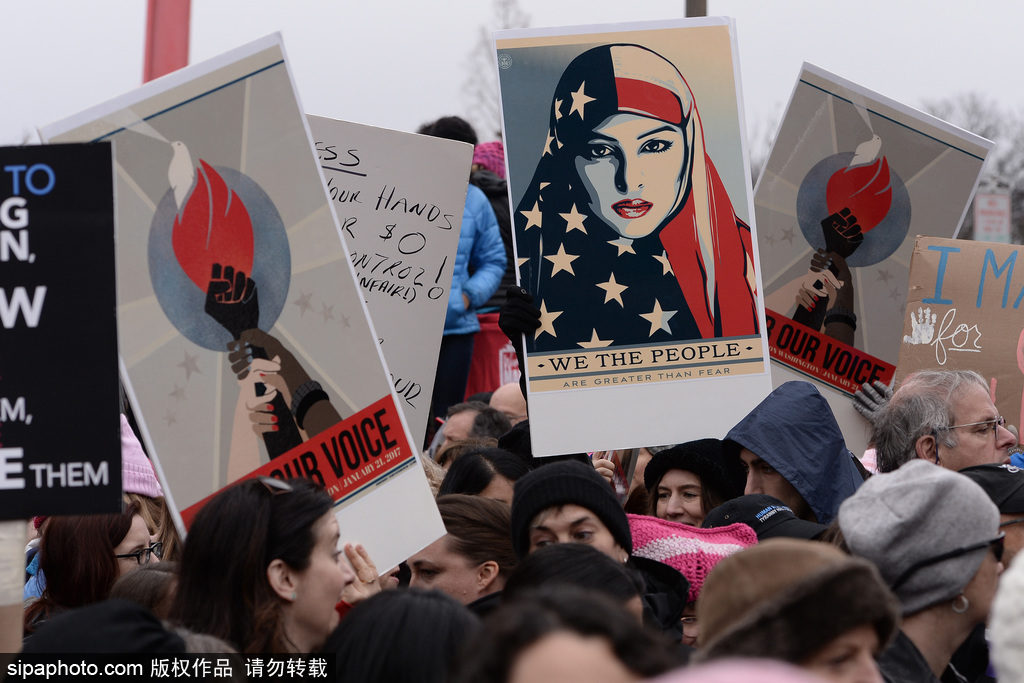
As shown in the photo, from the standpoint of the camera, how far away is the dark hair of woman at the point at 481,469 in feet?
15.5

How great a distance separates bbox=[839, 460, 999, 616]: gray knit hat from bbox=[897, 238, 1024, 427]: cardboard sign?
7.27 feet

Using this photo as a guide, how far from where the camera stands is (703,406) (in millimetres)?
4531

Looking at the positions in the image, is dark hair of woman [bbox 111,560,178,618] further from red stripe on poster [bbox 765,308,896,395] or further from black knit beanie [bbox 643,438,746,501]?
red stripe on poster [bbox 765,308,896,395]

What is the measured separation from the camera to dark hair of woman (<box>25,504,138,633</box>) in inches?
156

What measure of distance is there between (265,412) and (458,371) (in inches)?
169

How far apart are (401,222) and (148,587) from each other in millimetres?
2325

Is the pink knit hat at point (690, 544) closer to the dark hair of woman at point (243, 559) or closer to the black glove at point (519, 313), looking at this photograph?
the black glove at point (519, 313)

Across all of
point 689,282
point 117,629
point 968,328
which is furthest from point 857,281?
point 117,629

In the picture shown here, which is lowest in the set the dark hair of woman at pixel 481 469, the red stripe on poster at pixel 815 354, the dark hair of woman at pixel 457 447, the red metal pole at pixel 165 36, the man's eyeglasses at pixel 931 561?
the dark hair of woman at pixel 457 447

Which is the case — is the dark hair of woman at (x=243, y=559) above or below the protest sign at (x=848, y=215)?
below

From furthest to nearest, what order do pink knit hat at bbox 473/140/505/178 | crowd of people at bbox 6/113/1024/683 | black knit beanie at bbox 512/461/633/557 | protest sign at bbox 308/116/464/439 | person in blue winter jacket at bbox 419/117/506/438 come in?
1. pink knit hat at bbox 473/140/505/178
2. person in blue winter jacket at bbox 419/117/506/438
3. protest sign at bbox 308/116/464/439
4. black knit beanie at bbox 512/461/633/557
5. crowd of people at bbox 6/113/1024/683

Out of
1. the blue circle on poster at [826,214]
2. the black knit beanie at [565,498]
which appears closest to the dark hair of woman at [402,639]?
the black knit beanie at [565,498]

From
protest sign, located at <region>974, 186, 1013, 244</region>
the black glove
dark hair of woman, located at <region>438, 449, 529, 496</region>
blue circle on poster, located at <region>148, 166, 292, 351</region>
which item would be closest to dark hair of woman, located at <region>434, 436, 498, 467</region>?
dark hair of woman, located at <region>438, 449, 529, 496</region>

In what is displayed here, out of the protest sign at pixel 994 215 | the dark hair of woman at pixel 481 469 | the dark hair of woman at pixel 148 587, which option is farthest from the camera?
the protest sign at pixel 994 215
